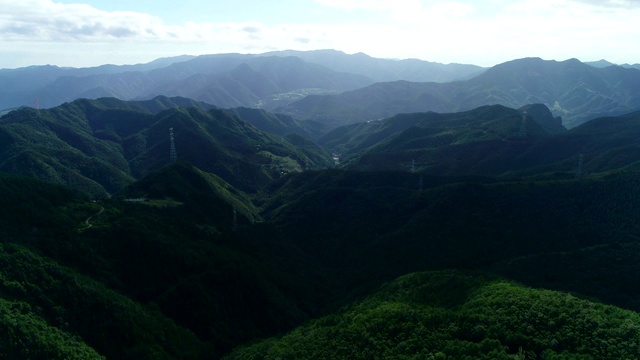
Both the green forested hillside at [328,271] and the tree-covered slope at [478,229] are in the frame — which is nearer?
the green forested hillside at [328,271]

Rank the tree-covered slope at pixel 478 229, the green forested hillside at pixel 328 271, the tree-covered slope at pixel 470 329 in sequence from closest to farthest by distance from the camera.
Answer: the tree-covered slope at pixel 470 329
the green forested hillside at pixel 328 271
the tree-covered slope at pixel 478 229

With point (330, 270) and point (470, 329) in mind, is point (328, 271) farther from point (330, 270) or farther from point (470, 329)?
point (470, 329)

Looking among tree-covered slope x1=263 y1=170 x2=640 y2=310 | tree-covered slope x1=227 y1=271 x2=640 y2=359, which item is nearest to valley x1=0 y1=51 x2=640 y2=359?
tree-covered slope x1=227 y1=271 x2=640 y2=359

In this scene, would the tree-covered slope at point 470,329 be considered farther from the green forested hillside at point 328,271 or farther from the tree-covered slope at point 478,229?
the tree-covered slope at point 478,229

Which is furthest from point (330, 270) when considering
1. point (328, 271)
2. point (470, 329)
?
point (470, 329)

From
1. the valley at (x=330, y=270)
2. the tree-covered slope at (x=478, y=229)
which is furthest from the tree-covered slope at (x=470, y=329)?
the tree-covered slope at (x=478, y=229)

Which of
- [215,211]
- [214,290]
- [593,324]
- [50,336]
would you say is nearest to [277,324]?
[214,290]

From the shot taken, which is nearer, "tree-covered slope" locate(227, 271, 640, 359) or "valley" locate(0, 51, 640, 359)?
"tree-covered slope" locate(227, 271, 640, 359)

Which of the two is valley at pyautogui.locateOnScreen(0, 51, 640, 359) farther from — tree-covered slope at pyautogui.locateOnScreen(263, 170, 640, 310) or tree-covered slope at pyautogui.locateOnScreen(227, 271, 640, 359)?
tree-covered slope at pyautogui.locateOnScreen(263, 170, 640, 310)
